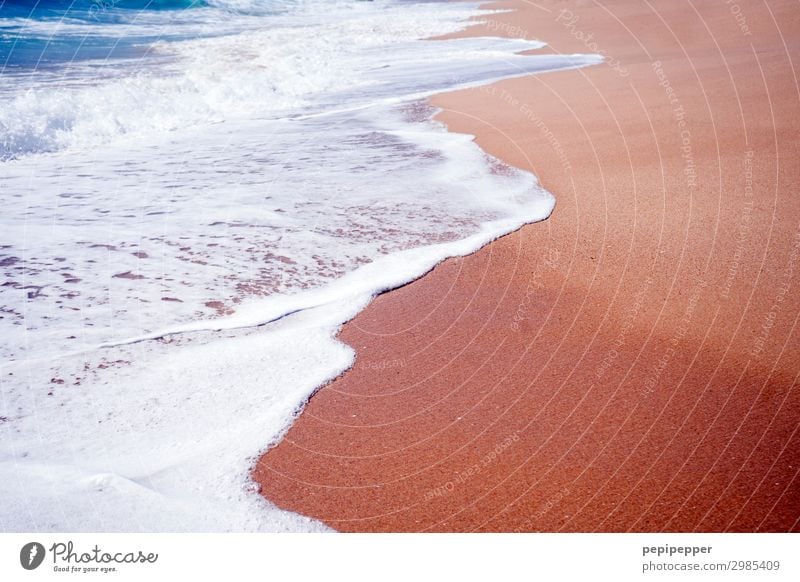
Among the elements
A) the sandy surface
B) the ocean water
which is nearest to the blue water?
the ocean water

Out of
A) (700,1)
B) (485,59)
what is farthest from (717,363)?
(700,1)

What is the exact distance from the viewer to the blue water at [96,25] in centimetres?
1553

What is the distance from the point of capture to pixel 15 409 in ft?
10.2

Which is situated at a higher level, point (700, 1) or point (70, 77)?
point (700, 1)

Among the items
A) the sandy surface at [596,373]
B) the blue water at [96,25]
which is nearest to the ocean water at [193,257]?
the sandy surface at [596,373]

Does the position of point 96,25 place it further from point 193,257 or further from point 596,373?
point 596,373

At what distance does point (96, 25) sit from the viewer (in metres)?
21.4

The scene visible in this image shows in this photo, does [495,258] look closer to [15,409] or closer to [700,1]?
[15,409]

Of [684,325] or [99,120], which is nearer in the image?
[684,325]

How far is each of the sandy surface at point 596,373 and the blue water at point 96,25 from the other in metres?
12.7

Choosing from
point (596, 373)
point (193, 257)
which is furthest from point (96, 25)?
point (596, 373)

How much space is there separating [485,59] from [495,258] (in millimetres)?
10943

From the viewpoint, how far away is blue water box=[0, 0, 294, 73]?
611 inches

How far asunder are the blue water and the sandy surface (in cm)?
1274
